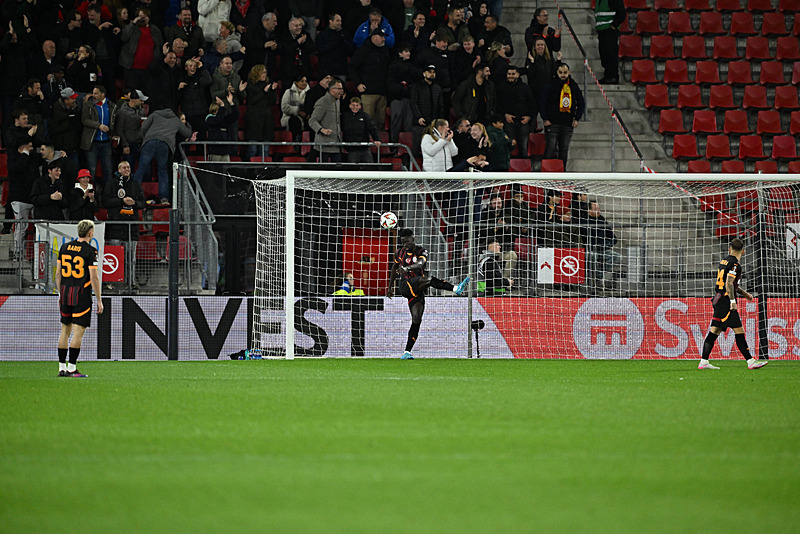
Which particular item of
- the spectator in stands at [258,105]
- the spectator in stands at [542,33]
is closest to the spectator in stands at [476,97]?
the spectator in stands at [542,33]

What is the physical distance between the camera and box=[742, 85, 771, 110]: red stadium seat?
21891 millimetres

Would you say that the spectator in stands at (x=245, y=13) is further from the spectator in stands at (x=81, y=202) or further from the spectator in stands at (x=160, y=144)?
the spectator in stands at (x=81, y=202)

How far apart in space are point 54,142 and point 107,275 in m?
3.24

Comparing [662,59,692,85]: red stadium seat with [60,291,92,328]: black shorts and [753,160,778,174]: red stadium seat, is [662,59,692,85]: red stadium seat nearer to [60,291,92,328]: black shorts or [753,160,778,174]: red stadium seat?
[753,160,778,174]: red stadium seat

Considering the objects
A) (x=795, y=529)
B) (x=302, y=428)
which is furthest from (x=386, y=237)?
(x=795, y=529)

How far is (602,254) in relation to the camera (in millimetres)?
16359

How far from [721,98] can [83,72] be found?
1301 centimetres

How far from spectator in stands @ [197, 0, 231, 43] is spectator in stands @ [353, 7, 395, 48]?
2554mm

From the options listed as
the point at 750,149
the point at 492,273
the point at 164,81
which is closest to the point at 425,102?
the point at 492,273

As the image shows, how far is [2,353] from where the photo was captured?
15.8 metres

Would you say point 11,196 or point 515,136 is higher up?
point 515,136

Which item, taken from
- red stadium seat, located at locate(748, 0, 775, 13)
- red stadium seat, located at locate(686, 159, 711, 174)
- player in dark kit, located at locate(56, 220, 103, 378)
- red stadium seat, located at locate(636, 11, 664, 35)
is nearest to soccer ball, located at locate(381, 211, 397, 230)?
player in dark kit, located at locate(56, 220, 103, 378)

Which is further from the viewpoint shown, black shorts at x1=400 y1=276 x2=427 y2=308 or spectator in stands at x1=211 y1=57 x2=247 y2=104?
spectator in stands at x1=211 y1=57 x2=247 y2=104

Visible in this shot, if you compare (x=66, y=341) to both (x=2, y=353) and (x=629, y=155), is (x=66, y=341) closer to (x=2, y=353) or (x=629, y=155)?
(x=2, y=353)
